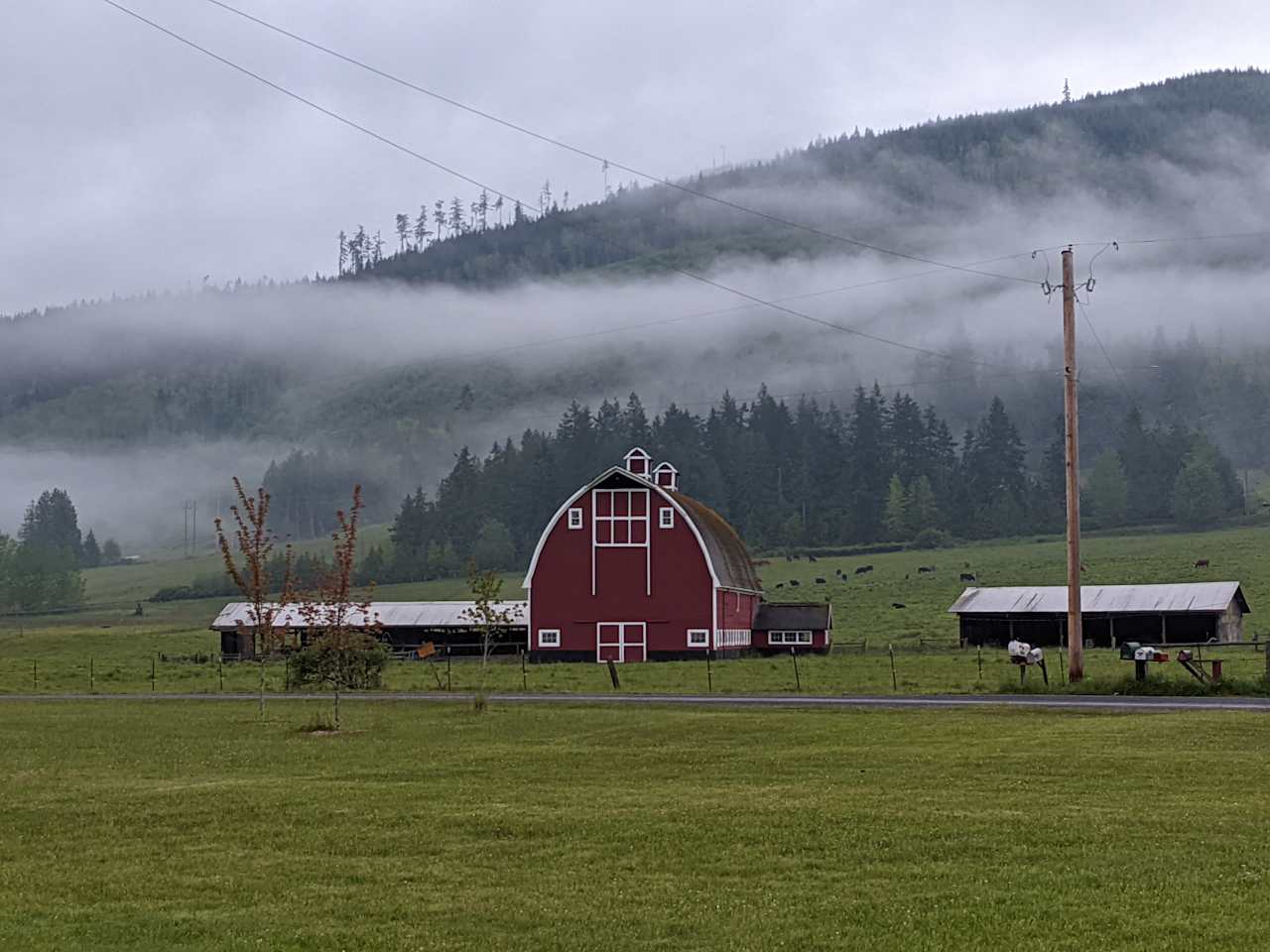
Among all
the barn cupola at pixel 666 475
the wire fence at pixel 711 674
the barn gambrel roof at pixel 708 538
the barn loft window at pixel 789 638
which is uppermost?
the barn cupola at pixel 666 475

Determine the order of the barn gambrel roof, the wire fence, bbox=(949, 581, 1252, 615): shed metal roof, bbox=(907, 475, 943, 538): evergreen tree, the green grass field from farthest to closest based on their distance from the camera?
bbox=(907, 475, 943, 538): evergreen tree → bbox=(949, 581, 1252, 615): shed metal roof → the barn gambrel roof → the green grass field → the wire fence

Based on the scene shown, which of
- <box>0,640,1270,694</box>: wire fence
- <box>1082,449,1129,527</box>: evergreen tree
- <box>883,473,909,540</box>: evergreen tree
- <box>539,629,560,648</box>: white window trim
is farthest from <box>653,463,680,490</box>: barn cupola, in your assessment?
<box>1082,449,1129,527</box>: evergreen tree

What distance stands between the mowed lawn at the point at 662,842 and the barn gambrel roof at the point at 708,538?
49196mm

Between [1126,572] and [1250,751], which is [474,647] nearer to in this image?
[1126,572]

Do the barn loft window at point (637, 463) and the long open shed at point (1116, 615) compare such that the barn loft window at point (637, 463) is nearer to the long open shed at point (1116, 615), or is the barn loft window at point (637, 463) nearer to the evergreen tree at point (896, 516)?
the long open shed at point (1116, 615)

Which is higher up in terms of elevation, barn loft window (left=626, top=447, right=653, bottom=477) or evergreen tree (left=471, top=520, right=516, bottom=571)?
barn loft window (left=626, top=447, right=653, bottom=477)

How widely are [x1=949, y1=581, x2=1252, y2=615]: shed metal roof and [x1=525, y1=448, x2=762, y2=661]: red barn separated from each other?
1529cm

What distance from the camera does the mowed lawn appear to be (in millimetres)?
13711

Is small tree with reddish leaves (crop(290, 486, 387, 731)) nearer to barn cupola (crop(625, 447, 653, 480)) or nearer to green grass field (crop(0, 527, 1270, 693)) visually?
green grass field (crop(0, 527, 1270, 693))

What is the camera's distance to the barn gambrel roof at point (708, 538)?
259 feet

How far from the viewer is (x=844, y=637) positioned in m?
91.6

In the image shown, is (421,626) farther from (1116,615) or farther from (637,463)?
(1116,615)

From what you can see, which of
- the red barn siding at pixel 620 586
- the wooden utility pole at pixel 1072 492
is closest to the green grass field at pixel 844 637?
the wooden utility pole at pixel 1072 492

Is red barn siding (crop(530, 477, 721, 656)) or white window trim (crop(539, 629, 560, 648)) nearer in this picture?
red barn siding (crop(530, 477, 721, 656))
